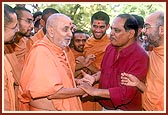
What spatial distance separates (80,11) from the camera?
7.27 metres

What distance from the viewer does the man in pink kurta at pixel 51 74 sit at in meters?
7.22

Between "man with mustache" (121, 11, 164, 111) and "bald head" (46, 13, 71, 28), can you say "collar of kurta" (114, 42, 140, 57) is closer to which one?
"man with mustache" (121, 11, 164, 111)

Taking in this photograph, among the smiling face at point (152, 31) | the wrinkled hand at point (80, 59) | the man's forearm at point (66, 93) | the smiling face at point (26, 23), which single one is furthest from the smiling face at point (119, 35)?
the smiling face at point (26, 23)

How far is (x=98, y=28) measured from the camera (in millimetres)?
7281

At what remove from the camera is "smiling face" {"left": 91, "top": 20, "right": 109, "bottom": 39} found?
7.27 metres

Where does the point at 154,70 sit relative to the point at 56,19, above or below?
below

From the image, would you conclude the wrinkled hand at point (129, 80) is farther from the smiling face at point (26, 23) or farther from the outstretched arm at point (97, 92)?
the smiling face at point (26, 23)

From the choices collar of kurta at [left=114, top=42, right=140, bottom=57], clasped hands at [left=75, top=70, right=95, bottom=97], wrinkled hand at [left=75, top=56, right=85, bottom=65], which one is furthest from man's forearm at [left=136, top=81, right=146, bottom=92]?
wrinkled hand at [left=75, top=56, right=85, bottom=65]

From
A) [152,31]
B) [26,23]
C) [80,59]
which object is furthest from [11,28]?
[152,31]

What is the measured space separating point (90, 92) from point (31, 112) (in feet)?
1.65

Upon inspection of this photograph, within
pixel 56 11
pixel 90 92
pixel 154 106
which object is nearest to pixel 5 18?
pixel 56 11

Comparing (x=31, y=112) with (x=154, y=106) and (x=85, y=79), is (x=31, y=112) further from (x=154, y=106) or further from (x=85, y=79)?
(x=154, y=106)

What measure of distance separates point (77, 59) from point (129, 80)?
456 mm

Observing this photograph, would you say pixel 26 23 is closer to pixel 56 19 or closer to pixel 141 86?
pixel 56 19
